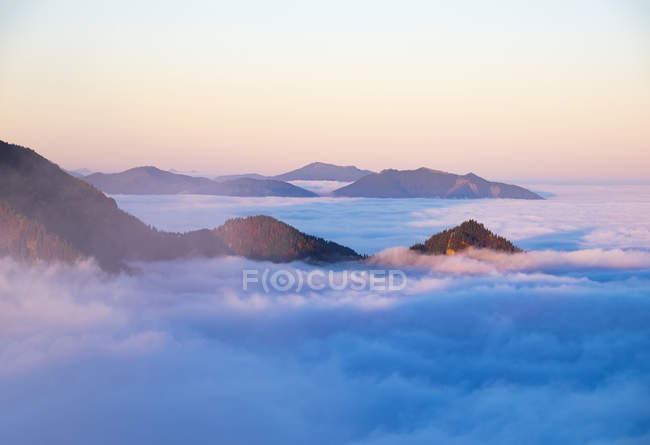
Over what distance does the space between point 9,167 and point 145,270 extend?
101 feet

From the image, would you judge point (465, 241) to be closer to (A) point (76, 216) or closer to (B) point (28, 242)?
(A) point (76, 216)

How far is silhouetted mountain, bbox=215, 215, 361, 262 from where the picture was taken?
115 metres

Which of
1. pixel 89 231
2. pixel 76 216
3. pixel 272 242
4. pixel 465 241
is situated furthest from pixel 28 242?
pixel 465 241

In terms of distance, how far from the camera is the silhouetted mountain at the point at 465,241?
119500 millimetres

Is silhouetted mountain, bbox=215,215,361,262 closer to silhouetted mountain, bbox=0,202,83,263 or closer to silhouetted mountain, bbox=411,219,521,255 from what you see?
silhouetted mountain, bbox=411,219,521,255

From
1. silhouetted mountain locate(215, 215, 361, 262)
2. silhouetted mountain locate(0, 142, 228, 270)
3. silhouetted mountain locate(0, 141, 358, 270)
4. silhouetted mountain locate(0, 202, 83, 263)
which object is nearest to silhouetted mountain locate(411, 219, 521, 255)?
silhouetted mountain locate(215, 215, 361, 262)

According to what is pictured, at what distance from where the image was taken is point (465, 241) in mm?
120625

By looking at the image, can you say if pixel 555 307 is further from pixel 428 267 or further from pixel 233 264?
pixel 233 264

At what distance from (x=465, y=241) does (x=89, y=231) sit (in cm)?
8204

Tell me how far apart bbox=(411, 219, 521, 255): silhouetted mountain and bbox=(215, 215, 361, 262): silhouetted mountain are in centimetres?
1831

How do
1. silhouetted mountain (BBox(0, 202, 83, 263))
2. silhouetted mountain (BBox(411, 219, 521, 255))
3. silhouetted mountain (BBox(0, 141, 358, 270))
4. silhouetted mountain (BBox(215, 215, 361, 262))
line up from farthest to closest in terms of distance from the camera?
silhouetted mountain (BBox(411, 219, 521, 255)), silhouetted mountain (BBox(215, 215, 361, 262)), silhouetted mountain (BBox(0, 141, 358, 270)), silhouetted mountain (BBox(0, 202, 83, 263))

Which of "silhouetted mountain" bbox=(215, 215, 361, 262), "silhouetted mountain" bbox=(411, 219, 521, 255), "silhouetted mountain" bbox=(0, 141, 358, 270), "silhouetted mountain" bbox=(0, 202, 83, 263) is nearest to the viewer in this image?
"silhouetted mountain" bbox=(0, 202, 83, 263)

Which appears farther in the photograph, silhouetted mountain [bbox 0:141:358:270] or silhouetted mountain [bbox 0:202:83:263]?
silhouetted mountain [bbox 0:141:358:270]

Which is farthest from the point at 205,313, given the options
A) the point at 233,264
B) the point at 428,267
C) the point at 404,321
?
the point at 428,267
